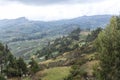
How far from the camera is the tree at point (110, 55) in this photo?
146 ft

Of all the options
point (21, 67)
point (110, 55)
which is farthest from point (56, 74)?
point (110, 55)

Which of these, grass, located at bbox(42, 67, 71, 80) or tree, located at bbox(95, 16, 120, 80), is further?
grass, located at bbox(42, 67, 71, 80)

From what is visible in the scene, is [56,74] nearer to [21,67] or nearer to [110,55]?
[21,67]

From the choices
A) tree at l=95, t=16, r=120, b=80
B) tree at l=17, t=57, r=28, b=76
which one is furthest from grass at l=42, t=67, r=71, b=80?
tree at l=95, t=16, r=120, b=80

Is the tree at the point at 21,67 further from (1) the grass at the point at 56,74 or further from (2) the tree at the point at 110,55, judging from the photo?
(2) the tree at the point at 110,55

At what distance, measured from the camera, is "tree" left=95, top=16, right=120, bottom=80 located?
44.6m

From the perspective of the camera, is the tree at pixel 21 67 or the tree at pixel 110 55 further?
the tree at pixel 21 67

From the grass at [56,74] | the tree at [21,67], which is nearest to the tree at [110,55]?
the grass at [56,74]

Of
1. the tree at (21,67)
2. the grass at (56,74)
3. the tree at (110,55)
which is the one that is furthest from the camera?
the tree at (21,67)

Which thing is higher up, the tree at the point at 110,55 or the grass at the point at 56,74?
the tree at the point at 110,55

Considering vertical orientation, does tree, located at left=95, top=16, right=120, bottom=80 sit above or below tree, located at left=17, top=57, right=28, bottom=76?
above

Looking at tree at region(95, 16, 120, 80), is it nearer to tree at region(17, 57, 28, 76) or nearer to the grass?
the grass

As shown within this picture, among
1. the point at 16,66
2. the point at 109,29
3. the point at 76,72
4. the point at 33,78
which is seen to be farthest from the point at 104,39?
the point at 16,66

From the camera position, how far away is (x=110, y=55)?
148 feet
